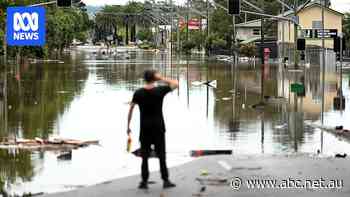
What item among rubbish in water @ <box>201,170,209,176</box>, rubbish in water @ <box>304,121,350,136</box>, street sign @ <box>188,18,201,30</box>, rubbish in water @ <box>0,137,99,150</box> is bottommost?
rubbish in water @ <box>304,121,350,136</box>

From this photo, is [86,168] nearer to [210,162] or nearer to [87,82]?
[210,162]

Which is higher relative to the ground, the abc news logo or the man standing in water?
the abc news logo

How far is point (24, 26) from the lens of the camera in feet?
64.8

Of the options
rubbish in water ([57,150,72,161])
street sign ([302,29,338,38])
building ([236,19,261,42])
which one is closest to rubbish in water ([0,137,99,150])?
rubbish in water ([57,150,72,161])

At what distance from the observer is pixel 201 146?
18719 millimetres

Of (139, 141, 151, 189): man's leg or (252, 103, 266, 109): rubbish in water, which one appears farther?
(252, 103, 266, 109): rubbish in water

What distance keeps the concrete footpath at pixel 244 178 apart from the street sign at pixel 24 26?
21.2ft

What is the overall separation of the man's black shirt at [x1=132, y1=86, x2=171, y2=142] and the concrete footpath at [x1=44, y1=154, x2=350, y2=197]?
90 centimetres

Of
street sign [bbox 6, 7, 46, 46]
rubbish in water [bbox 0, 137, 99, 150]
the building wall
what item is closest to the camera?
rubbish in water [bbox 0, 137, 99, 150]

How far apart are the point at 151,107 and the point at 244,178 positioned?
214 cm

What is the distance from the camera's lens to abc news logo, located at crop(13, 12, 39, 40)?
19.5m

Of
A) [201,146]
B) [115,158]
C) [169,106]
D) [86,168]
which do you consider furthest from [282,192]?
[169,106]

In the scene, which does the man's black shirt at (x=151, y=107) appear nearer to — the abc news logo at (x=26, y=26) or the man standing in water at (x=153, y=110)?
the man standing in water at (x=153, y=110)

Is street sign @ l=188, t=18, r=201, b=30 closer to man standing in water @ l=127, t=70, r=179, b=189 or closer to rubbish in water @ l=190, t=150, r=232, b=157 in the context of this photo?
rubbish in water @ l=190, t=150, r=232, b=157
